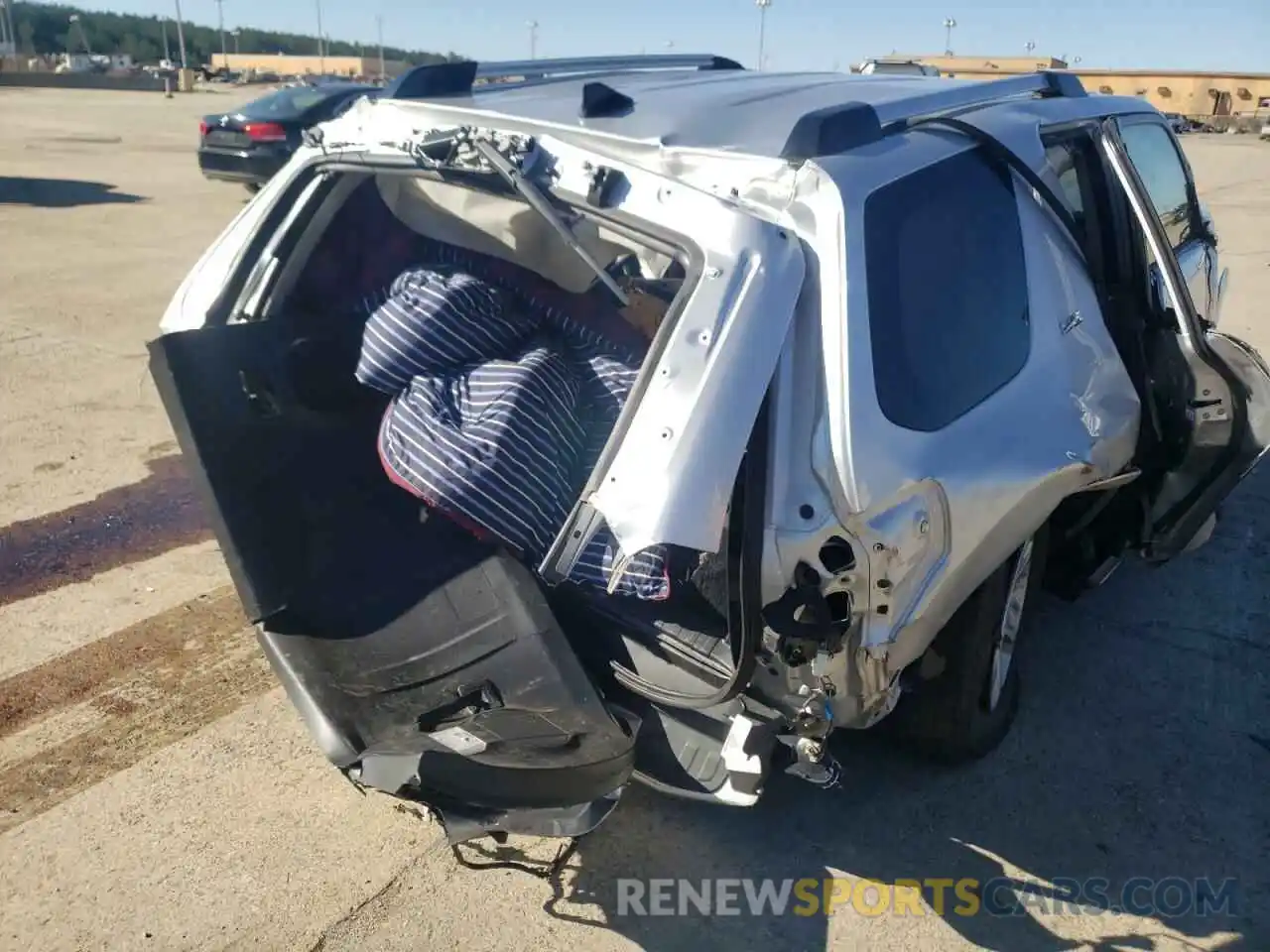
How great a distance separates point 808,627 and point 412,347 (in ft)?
4.51

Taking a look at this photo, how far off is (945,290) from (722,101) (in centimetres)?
80

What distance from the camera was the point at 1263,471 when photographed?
A: 19.1 ft

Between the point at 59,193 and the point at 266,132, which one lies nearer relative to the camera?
the point at 266,132

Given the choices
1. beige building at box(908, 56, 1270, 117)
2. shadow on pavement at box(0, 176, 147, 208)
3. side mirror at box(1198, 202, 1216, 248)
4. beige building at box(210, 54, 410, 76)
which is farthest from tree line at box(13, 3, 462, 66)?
side mirror at box(1198, 202, 1216, 248)

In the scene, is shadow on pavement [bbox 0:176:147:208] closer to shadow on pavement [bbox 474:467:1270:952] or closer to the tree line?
shadow on pavement [bbox 474:467:1270:952]

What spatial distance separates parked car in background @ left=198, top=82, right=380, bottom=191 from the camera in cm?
1366

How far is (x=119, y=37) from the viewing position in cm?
9381

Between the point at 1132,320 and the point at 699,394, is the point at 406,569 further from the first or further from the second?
the point at 1132,320

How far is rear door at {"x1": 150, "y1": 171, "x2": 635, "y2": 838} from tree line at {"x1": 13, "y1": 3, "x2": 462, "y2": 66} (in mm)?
75663

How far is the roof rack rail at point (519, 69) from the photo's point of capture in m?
3.33

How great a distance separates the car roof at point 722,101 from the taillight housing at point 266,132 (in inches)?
429

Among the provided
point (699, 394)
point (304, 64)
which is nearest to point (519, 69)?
point (699, 394)

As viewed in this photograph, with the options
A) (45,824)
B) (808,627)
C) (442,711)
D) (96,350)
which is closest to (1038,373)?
(808,627)

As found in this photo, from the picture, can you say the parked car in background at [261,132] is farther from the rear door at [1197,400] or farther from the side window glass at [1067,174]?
the rear door at [1197,400]
